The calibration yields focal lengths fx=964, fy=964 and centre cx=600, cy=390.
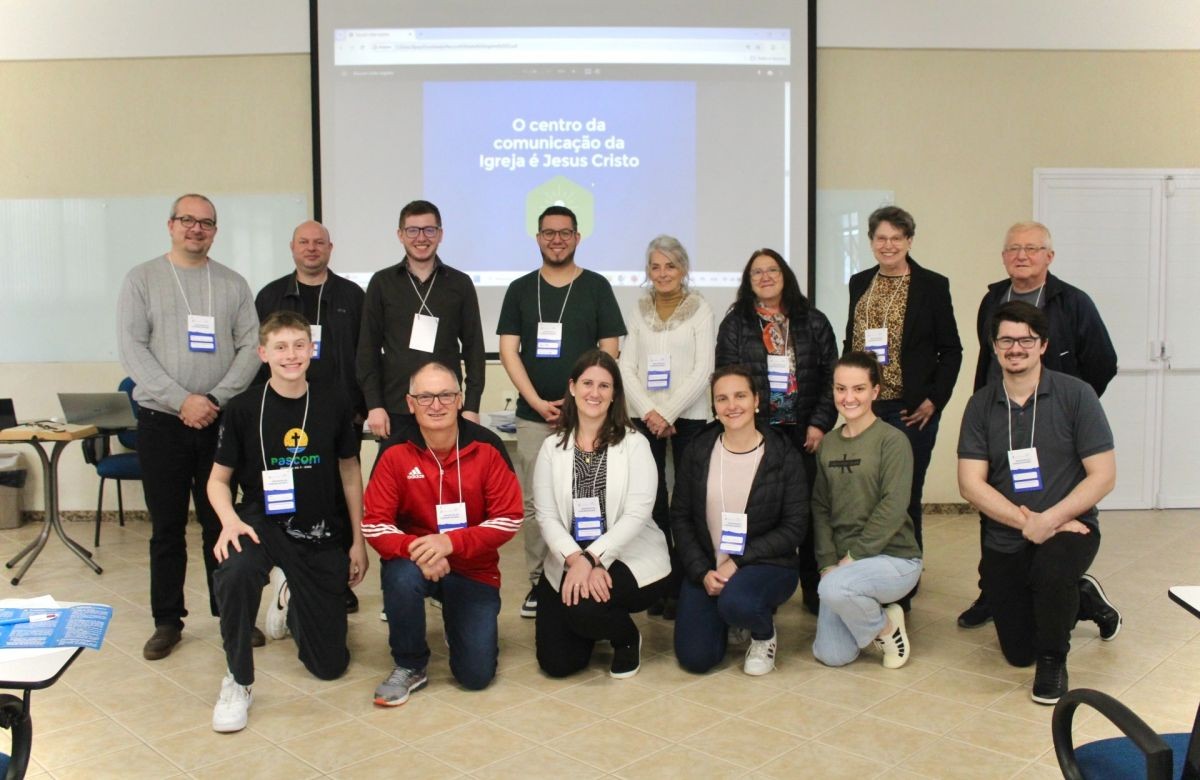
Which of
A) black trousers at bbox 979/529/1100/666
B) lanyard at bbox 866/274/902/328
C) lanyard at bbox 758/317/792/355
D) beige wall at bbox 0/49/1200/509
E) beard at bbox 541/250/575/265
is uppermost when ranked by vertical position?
beige wall at bbox 0/49/1200/509

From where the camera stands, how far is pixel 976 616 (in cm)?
363

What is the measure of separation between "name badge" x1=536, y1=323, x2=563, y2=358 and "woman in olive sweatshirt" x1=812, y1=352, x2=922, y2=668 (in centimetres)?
105

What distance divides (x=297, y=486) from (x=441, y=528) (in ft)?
1.60

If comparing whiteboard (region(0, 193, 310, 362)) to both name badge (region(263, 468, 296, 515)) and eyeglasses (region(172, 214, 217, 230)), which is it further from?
name badge (region(263, 468, 296, 515))

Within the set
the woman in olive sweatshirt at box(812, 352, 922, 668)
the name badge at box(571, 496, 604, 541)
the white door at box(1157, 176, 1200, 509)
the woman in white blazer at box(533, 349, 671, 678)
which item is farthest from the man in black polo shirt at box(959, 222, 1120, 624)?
the white door at box(1157, 176, 1200, 509)

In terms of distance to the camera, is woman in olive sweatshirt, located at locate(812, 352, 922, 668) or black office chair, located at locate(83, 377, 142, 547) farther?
black office chair, located at locate(83, 377, 142, 547)

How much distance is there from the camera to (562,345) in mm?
3725

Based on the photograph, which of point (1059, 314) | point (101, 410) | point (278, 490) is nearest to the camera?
point (278, 490)

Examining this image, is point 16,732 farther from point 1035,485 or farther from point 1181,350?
point 1181,350

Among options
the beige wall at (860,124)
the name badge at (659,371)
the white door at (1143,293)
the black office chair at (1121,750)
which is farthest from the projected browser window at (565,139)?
the black office chair at (1121,750)

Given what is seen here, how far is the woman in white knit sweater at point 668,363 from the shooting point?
367cm

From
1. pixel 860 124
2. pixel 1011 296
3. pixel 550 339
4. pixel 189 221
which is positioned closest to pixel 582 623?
pixel 550 339

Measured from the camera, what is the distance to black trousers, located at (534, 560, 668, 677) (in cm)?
307

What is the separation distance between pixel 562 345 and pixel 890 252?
4.26 feet
